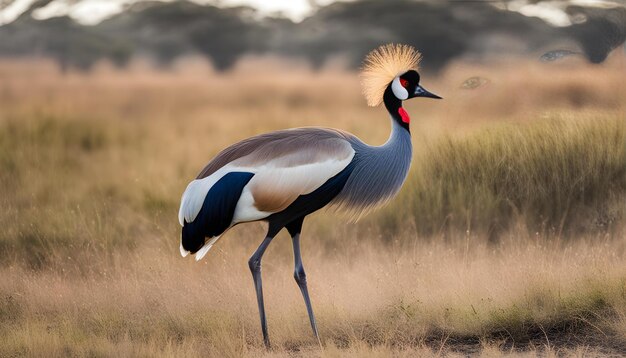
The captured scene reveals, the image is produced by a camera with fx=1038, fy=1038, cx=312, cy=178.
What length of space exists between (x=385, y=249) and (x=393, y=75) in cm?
234

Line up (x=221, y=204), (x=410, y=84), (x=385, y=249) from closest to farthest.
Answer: (x=221, y=204) → (x=410, y=84) → (x=385, y=249)

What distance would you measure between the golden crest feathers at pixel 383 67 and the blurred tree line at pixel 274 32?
53.4 ft

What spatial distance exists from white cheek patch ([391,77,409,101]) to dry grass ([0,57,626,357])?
132cm

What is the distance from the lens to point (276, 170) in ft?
19.9

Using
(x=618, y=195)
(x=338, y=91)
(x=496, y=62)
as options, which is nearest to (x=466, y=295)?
(x=618, y=195)

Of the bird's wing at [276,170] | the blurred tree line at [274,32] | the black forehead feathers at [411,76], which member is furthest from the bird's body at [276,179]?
the blurred tree line at [274,32]

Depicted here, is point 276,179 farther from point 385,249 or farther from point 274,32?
point 274,32

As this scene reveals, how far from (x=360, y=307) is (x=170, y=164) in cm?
612

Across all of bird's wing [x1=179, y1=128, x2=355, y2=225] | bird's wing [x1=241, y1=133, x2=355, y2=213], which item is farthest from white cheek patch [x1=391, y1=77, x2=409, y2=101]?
bird's wing [x1=241, y1=133, x2=355, y2=213]

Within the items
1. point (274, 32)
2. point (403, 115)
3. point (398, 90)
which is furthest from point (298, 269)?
point (274, 32)

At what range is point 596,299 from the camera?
21.4ft

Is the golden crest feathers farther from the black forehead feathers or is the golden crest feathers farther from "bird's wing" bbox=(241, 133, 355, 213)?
"bird's wing" bbox=(241, 133, 355, 213)

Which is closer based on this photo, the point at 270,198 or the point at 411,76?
the point at 270,198

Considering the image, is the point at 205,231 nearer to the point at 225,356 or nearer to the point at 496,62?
the point at 225,356
